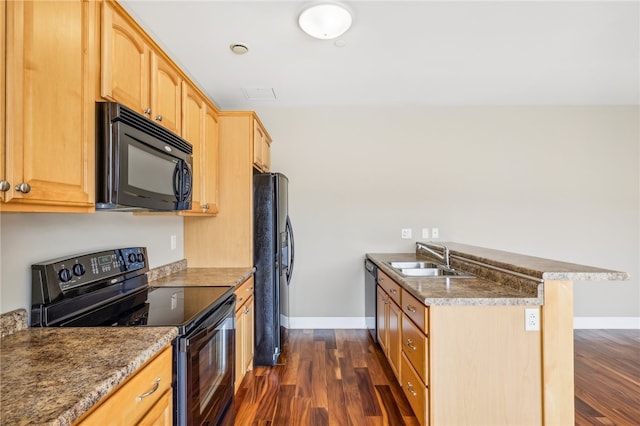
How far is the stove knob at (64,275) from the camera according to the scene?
135cm

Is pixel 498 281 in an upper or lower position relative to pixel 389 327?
upper

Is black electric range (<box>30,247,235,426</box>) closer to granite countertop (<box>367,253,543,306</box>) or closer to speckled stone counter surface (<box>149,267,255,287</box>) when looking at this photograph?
speckled stone counter surface (<box>149,267,255,287</box>)

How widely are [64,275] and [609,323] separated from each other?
5014 millimetres

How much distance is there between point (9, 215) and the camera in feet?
3.95

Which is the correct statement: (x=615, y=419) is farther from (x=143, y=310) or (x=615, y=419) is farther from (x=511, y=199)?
(x=143, y=310)

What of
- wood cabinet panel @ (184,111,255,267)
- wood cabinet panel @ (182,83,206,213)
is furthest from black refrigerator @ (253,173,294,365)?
wood cabinet panel @ (182,83,206,213)

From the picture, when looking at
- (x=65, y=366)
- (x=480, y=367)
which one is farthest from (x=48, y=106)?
(x=480, y=367)

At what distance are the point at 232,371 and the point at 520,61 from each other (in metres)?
3.18

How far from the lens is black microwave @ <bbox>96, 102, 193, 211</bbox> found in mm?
1225

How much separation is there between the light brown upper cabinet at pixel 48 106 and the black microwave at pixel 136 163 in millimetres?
41

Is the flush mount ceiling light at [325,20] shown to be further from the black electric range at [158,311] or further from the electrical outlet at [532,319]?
the electrical outlet at [532,319]

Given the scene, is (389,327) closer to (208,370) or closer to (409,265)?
(409,265)

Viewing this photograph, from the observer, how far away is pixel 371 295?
318cm

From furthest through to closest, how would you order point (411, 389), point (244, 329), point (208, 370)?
1. point (244, 329)
2. point (411, 389)
3. point (208, 370)
